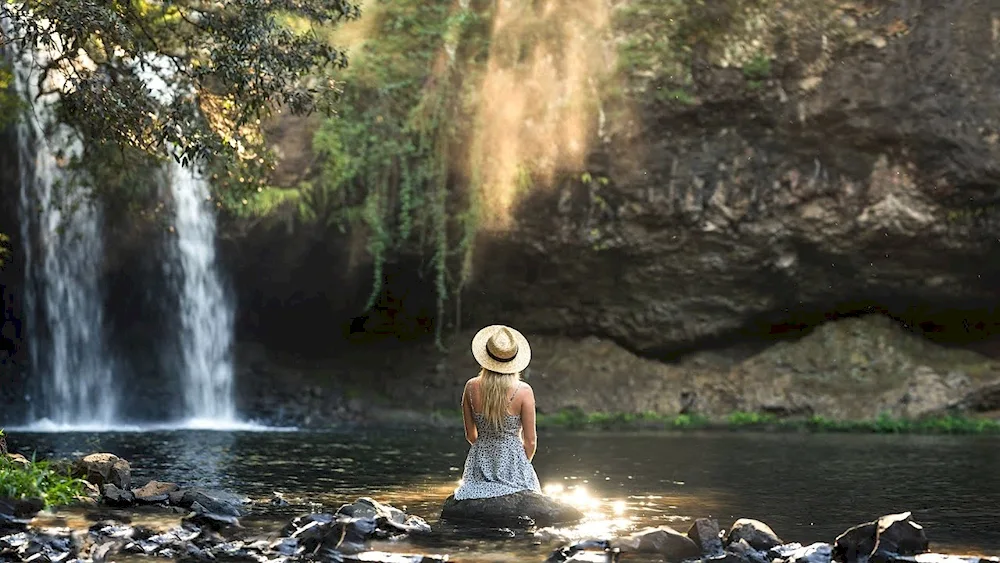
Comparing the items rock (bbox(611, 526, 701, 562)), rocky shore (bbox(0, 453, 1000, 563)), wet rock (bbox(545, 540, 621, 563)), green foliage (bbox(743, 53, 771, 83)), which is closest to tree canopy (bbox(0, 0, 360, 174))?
rocky shore (bbox(0, 453, 1000, 563))

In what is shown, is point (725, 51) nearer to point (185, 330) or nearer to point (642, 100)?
point (642, 100)

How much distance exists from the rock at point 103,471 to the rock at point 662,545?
5.06m

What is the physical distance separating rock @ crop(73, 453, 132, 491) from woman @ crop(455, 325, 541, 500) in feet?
10.8

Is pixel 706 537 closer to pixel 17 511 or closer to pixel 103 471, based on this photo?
pixel 17 511

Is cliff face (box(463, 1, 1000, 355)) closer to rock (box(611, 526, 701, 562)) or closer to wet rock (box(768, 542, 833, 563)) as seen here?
rock (box(611, 526, 701, 562))

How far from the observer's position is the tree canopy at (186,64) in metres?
11.8

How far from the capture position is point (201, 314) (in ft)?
81.4

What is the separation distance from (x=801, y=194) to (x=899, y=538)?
1690 centimetres

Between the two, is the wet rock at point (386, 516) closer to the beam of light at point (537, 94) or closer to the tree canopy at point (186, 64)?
the tree canopy at point (186, 64)

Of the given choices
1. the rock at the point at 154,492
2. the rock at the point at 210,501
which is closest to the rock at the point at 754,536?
the rock at the point at 210,501

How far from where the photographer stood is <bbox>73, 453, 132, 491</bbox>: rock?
10938mm

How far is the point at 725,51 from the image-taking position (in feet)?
76.2

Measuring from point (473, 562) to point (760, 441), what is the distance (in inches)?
501

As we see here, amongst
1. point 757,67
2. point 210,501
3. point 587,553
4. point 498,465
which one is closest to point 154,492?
point 210,501
